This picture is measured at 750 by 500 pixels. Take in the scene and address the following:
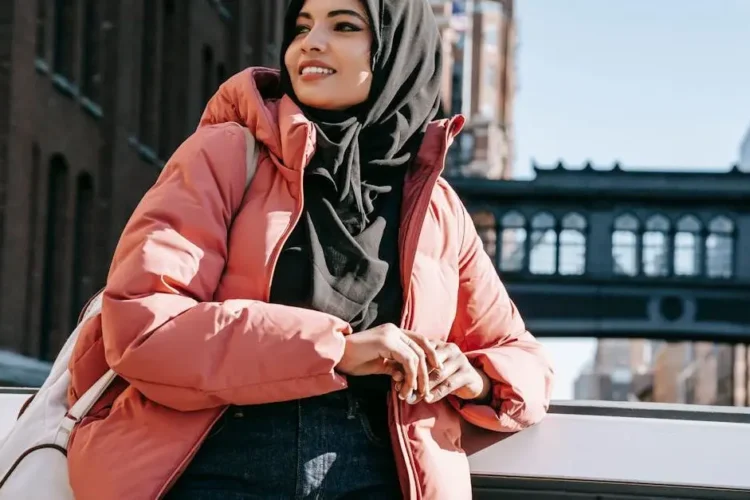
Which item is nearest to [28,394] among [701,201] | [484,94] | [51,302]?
[51,302]

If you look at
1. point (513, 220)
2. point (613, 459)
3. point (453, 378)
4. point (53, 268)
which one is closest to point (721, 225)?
point (513, 220)

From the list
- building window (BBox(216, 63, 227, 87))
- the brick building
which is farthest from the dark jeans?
building window (BBox(216, 63, 227, 87))

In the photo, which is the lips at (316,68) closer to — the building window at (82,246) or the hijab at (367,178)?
the hijab at (367,178)

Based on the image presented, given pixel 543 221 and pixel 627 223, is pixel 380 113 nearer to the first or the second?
pixel 627 223

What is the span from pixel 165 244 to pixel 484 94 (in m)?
96.8

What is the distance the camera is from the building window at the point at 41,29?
16.5 m

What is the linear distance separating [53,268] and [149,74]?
611 centimetres

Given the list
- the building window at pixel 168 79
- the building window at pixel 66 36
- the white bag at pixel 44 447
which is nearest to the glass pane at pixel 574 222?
the building window at pixel 168 79

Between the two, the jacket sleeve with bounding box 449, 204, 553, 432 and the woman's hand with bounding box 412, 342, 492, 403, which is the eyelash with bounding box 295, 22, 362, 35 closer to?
the jacket sleeve with bounding box 449, 204, 553, 432

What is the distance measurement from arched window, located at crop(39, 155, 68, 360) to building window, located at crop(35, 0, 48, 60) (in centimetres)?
166

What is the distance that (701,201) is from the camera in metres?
47.2

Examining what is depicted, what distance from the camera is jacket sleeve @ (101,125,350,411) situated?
209cm

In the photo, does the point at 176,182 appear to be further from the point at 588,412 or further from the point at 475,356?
the point at 588,412

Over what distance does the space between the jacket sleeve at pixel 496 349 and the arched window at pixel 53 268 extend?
15.7 m
